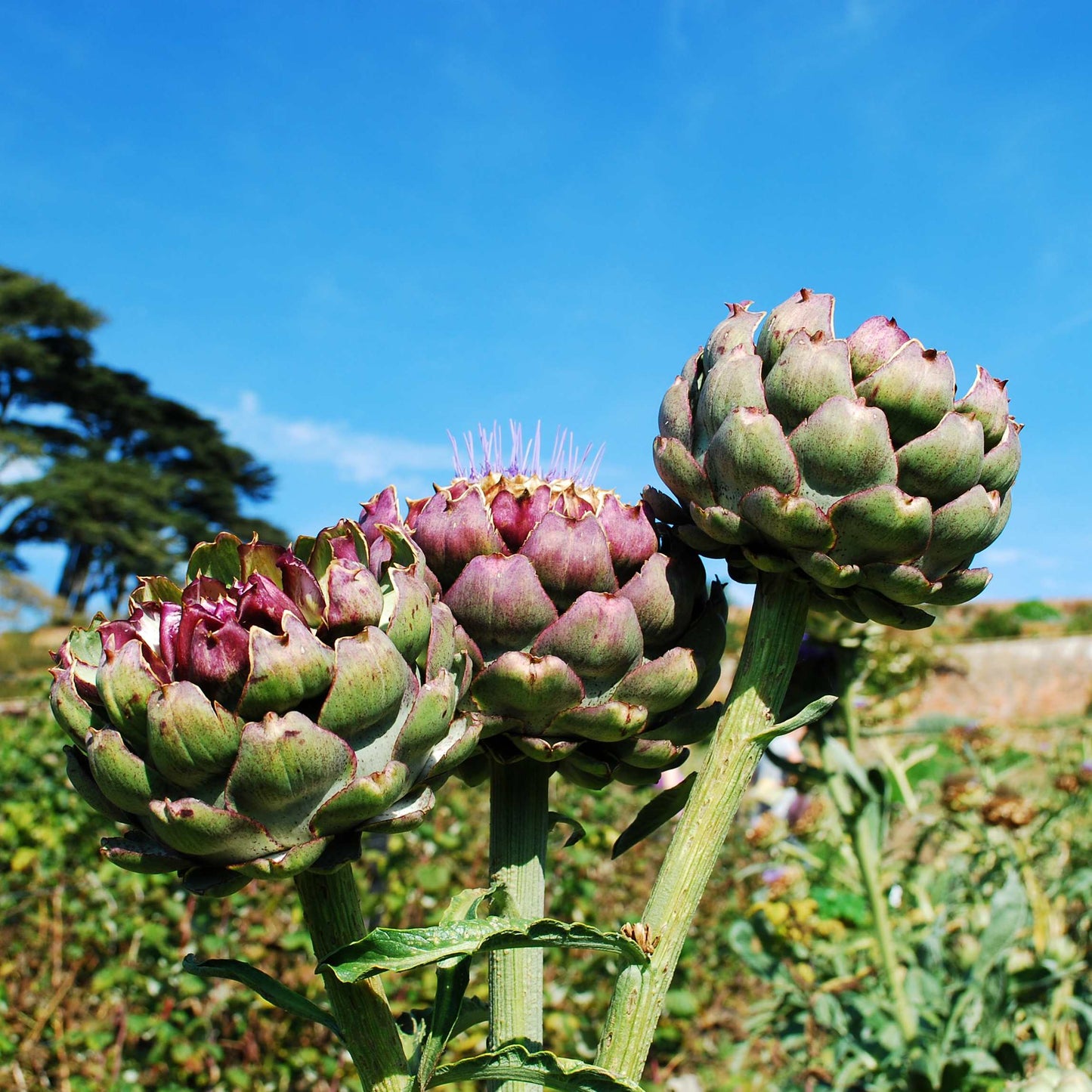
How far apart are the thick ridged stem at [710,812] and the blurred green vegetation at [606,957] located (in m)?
1.12

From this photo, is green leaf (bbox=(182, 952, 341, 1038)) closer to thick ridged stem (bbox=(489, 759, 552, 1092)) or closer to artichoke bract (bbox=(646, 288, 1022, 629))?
thick ridged stem (bbox=(489, 759, 552, 1092))

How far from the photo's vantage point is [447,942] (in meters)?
0.73

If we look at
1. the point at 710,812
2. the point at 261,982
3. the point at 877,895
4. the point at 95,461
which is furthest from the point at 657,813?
the point at 95,461

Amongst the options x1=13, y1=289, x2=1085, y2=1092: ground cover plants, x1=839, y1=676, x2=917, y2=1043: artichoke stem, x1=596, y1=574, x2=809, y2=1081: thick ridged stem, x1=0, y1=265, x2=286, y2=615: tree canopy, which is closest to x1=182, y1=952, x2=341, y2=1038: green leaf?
x1=13, y1=289, x2=1085, y2=1092: ground cover plants

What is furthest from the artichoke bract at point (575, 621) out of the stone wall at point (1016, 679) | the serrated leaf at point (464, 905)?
the stone wall at point (1016, 679)

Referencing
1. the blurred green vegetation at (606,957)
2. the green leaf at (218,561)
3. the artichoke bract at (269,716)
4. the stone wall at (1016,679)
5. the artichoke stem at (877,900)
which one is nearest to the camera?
the artichoke bract at (269,716)

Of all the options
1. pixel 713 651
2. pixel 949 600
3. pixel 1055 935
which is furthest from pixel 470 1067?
pixel 1055 935

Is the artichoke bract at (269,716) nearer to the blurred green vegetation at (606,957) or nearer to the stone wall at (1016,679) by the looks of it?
the blurred green vegetation at (606,957)

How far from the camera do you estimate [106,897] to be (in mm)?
2643

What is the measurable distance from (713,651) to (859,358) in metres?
0.26

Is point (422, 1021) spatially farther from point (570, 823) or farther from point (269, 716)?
point (269, 716)

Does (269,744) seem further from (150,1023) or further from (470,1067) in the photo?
(150,1023)

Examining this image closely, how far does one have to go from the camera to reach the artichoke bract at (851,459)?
795 mm

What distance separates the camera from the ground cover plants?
683 millimetres
